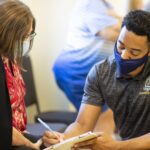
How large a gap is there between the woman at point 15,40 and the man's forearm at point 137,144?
1.48ft

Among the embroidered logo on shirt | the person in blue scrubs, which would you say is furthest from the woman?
the person in blue scrubs

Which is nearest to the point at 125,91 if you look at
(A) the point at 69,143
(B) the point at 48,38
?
(A) the point at 69,143

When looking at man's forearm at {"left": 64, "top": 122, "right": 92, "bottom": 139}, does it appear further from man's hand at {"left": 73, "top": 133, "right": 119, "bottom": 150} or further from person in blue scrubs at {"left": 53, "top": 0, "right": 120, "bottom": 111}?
person in blue scrubs at {"left": 53, "top": 0, "right": 120, "bottom": 111}

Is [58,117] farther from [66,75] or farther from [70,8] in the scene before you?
[70,8]

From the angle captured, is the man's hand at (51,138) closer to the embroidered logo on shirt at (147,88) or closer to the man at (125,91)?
the man at (125,91)

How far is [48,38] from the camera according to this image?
358 centimetres

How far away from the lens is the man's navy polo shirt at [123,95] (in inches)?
75.6

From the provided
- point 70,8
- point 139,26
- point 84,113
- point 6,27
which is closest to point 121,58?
point 139,26

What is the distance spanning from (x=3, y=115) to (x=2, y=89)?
0.12 m

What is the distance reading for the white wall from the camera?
3.49 m

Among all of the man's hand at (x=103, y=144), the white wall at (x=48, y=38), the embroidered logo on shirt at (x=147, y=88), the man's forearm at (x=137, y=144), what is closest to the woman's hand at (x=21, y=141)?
the man's hand at (x=103, y=144)

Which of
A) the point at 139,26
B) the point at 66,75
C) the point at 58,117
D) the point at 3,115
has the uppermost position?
the point at 139,26

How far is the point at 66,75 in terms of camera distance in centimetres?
316

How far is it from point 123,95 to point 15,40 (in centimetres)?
63
